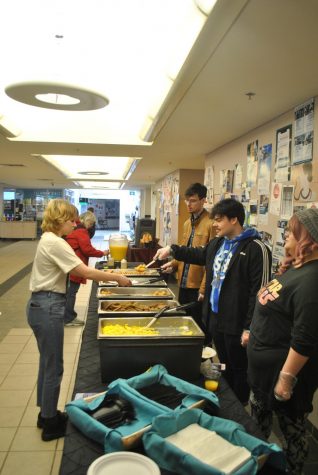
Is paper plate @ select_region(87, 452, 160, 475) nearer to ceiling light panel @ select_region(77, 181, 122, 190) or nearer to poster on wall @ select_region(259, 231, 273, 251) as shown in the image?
poster on wall @ select_region(259, 231, 273, 251)

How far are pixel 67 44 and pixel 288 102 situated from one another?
5.24 ft

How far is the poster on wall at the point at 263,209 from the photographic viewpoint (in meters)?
3.30

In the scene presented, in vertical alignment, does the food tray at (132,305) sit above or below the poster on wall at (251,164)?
below

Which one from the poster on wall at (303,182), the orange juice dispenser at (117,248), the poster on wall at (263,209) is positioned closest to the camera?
the poster on wall at (303,182)

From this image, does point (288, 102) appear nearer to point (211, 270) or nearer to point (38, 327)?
point (211, 270)

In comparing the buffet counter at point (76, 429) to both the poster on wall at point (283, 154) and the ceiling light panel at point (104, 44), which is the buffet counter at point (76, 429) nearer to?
the ceiling light panel at point (104, 44)

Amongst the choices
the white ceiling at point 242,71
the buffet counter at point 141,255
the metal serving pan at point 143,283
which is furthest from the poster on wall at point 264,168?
the buffet counter at point 141,255

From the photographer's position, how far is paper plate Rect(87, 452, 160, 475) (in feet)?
3.10

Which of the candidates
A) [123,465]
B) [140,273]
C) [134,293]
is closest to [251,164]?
[140,273]

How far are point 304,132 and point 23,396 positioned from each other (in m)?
2.94

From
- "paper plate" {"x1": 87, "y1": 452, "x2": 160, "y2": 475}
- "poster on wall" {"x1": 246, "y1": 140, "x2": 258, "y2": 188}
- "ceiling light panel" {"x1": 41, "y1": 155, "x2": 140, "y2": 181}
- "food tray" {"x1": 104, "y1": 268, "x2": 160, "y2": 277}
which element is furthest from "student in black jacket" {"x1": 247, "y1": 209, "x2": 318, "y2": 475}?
"ceiling light panel" {"x1": 41, "y1": 155, "x2": 140, "y2": 181}

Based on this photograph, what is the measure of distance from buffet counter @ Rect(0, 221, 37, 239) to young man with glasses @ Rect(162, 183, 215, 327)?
44.1 feet

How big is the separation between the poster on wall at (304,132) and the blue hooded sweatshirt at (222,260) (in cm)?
79

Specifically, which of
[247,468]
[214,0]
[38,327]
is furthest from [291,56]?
[38,327]
